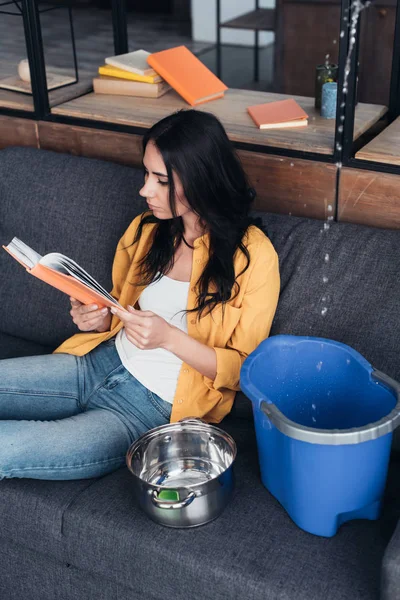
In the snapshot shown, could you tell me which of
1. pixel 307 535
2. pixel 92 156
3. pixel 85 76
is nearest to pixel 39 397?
pixel 307 535

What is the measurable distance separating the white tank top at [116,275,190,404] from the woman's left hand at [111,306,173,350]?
0.60ft

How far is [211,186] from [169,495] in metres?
0.66

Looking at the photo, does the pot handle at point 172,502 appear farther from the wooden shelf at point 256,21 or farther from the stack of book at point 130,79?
the wooden shelf at point 256,21

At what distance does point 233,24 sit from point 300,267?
3152 mm

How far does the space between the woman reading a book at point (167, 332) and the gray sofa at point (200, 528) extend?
3.7 inches

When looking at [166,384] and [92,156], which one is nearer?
[166,384]

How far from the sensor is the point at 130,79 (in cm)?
247

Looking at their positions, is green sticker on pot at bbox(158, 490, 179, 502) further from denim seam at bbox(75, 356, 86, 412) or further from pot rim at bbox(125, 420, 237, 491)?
denim seam at bbox(75, 356, 86, 412)

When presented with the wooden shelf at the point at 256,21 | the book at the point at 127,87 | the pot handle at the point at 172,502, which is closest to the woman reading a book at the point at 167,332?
the pot handle at the point at 172,502

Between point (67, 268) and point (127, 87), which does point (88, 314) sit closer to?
point (67, 268)

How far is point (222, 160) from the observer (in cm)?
171

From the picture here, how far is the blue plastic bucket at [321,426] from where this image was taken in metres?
1.39

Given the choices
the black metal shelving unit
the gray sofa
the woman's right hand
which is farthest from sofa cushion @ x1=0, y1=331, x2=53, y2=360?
the black metal shelving unit

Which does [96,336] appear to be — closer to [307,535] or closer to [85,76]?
[307,535]
